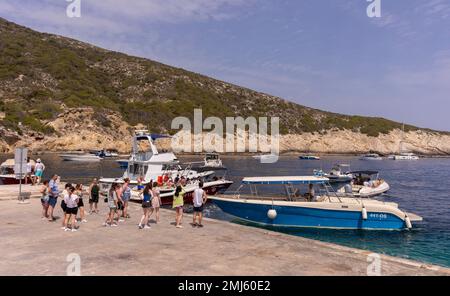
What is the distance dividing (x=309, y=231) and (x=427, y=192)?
2796 centimetres

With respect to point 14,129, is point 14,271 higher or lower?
lower

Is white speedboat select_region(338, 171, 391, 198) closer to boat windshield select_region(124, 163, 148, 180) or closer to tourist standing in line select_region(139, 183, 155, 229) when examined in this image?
boat windshield select_region(124, 163, 148, 180)

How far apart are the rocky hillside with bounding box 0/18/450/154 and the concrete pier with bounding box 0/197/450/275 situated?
8326cm

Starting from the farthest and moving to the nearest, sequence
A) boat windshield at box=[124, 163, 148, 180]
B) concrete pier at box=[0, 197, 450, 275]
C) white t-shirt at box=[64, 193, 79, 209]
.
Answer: boat windshield at box=[124, 163, 148, 180], white t-shirt at box=[64, 193, 79, 209], concrete pier at box=[0, 197, 450, 275]

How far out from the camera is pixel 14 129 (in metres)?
88.8

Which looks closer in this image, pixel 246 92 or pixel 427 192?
pixel 427 192

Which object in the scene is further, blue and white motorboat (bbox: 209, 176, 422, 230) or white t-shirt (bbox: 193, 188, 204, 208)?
blue and white motorboat (bbox: 209, 176, 422, 230)

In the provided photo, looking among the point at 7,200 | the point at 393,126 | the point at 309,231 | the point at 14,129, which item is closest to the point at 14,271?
the point at 7,200

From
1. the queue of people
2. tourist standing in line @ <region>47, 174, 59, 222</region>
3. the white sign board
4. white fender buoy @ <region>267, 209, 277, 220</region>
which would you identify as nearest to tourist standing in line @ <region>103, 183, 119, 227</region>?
the queue of people

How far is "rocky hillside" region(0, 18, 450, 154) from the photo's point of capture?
96688mm

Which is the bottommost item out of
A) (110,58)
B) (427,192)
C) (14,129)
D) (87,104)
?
(427,192)

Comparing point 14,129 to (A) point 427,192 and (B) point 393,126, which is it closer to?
(A) point 427,192

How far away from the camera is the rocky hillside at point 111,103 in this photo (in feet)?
317
